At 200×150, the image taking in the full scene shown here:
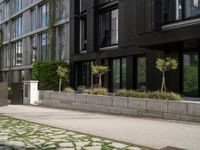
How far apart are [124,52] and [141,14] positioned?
3233mm

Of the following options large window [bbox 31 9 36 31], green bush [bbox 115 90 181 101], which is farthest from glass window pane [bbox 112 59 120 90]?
large window [bbox 31 9 36 31]

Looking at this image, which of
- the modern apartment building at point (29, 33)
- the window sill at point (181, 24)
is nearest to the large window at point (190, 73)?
the window sill at point (181, 24)

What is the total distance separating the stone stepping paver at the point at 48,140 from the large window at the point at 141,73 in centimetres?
1168

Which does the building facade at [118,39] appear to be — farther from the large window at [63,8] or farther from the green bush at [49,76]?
the green bush at [49,76]

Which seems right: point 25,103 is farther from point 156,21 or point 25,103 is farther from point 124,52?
point 156,21

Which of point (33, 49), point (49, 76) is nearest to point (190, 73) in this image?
point (49, 76)

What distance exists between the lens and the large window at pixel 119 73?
25312mm

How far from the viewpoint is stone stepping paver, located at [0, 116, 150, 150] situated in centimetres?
887

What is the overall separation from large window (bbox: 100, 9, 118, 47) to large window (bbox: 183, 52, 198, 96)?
25.3ft

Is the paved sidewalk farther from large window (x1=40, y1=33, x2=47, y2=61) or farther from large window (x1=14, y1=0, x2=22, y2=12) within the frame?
large window (x1=14, y1=0, x2=22, y2=12)

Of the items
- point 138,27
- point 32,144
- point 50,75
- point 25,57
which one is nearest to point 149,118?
point 32,144

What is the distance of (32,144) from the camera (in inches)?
367

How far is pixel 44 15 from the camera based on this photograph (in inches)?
1474

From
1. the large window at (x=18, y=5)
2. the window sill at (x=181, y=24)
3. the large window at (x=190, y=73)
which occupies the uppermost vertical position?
the large window at (x=18, y=5)
